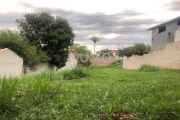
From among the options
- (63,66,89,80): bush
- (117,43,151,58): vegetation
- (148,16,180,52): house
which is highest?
(148,16,180,52): house

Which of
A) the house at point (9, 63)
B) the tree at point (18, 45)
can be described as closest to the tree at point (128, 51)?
the tree at point (18, 45)

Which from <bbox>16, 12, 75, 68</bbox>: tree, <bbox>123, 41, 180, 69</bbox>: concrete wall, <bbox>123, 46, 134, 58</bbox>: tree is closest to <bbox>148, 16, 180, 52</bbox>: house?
<bbox>123, 41, 180, 69</bbox>: concrete wall

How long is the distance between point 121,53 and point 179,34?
24814 millimetres

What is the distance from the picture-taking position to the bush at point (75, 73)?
691 cm

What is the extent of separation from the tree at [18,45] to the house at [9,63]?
0.76m

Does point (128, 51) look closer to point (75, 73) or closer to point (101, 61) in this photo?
point (101, 61)

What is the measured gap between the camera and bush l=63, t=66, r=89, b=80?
6.91 meters

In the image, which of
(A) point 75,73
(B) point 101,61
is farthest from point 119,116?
(B) point 101,61

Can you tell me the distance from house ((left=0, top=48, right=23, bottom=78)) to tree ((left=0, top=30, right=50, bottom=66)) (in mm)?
761

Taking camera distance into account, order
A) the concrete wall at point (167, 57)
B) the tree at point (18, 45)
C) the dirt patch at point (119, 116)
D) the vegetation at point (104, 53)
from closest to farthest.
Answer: the dirt patch at point (119, 116) → the concrete wall at point (167, 57) → the tree at point (18, 45) → the vegetation at point (104, 53)

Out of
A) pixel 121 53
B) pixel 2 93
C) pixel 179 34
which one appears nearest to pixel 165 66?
pixel 179 34

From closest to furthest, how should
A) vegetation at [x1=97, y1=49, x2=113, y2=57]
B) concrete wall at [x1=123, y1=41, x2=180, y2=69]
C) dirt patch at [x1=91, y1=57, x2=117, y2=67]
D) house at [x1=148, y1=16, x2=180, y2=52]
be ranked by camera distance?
concrete wall at [x1=123, y1=41, x2=180, y2=69] → house at [x1=148, y1=16, x2=180, y2=52] → dirt patch at [x1=91, y1=57, x2=117, y2=67] → vegetation at [x1=97, y1=49, x2=113, y2=57]

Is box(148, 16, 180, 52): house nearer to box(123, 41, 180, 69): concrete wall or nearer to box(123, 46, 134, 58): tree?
box(123, 41, 180, 69): concrete wall

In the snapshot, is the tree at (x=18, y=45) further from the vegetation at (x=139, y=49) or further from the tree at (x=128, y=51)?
the tree at (x=128, y=51)
